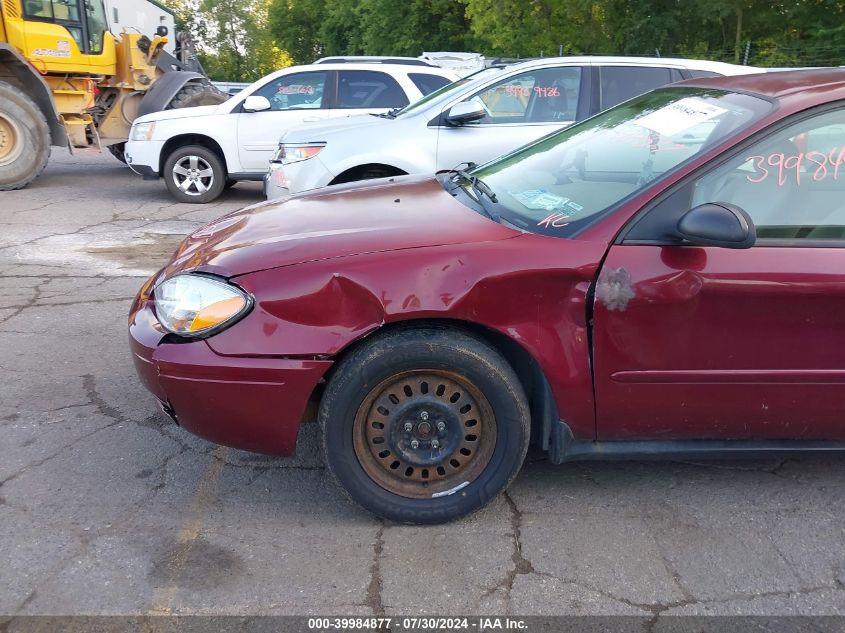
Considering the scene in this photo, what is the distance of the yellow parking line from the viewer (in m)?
2.73

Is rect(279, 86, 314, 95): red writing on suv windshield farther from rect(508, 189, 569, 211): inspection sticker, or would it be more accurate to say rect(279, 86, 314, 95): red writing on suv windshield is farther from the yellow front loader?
rect(508, 189, 569, 211): inspection sticker

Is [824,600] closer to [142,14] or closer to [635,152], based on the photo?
[635,152]

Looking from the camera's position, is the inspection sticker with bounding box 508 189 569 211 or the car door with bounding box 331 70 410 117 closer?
the inspection sticker with bounding box 508 189 569 211

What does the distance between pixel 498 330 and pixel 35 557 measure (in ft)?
6.05

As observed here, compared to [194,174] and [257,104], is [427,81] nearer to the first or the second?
[257,104]

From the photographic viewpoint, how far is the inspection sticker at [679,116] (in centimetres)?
338

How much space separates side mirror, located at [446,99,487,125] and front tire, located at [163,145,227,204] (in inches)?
171

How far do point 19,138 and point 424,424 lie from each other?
9664 mm

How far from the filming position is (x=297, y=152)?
7.37 m

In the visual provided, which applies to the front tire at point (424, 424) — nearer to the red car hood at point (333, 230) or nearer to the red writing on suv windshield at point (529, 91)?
the red car hood at point (333, 230)

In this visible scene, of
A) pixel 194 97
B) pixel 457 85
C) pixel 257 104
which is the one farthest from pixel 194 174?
pixel 457 85

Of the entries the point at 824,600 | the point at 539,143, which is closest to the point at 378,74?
the point at 539,143

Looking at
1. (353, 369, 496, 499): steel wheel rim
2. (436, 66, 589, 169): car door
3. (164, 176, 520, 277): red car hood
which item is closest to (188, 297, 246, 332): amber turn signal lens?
(164, 176, 520, 277): red car hood

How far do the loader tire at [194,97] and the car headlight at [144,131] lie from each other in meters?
1.65
